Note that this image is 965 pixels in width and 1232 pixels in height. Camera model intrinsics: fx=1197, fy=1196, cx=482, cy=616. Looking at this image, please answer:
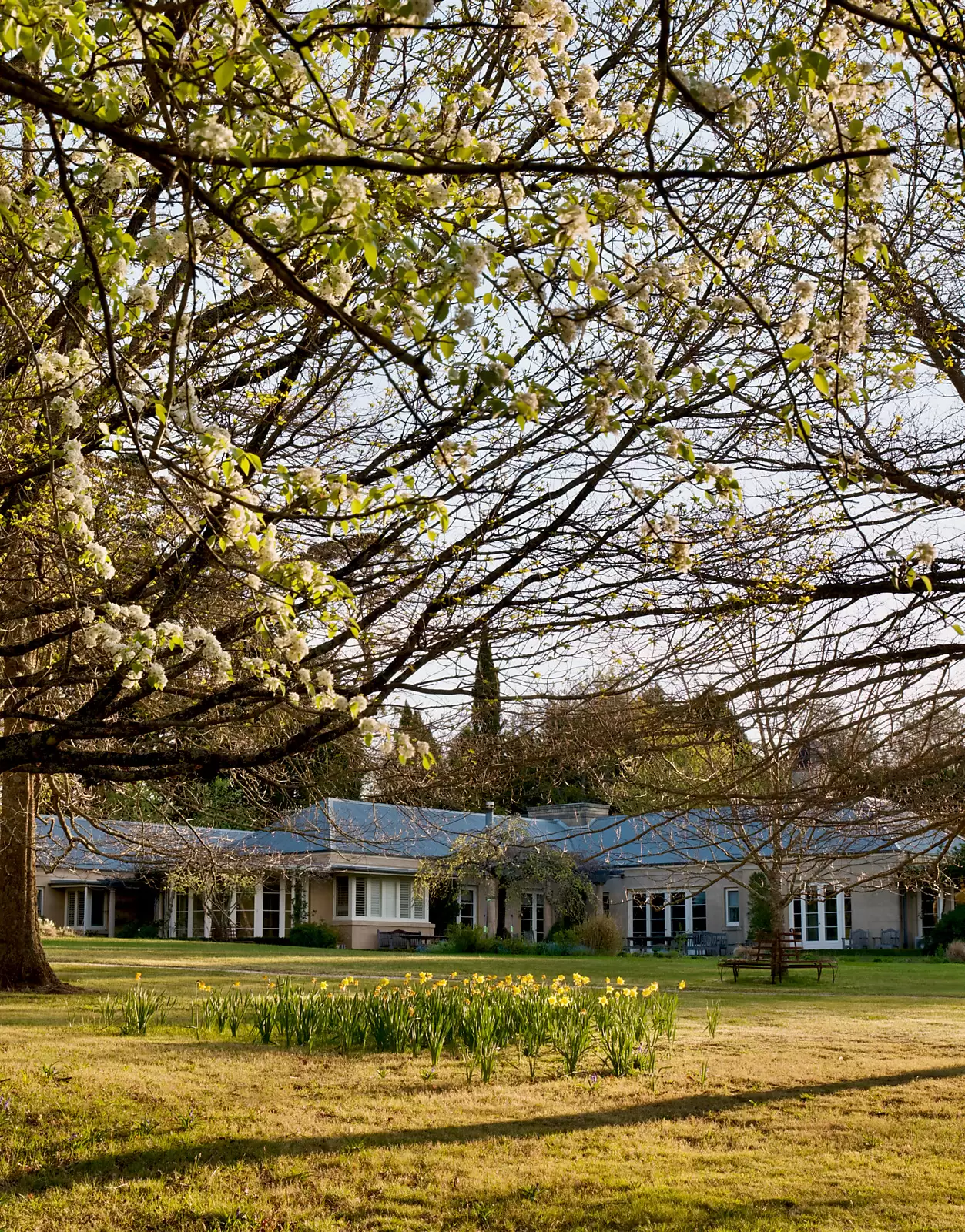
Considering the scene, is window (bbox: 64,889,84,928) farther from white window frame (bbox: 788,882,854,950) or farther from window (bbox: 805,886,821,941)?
window (bbox: 805,886,821,941)

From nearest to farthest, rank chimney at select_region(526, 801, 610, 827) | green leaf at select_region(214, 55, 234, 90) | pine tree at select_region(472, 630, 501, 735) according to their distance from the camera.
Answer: green leaf at select_region(214, 55, 234, 90)
pine tree at select_region(472, 630, 501, 735)
chimney at select_region(526, 801, 610, 827)

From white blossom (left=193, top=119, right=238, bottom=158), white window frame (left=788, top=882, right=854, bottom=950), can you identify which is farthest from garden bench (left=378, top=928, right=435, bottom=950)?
white blossom (left=193, top=119, right=238, bottom=158)

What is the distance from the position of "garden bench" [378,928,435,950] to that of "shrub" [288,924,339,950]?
1.40m

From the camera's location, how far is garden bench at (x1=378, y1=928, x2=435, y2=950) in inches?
1361

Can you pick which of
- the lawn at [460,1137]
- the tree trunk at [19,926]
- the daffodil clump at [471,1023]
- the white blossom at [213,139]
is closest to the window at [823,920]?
the lawn at [460,1137]

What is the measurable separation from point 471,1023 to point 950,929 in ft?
85.5

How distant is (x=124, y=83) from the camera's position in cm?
421

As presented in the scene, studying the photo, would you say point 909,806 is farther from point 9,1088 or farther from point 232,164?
point 9,1088

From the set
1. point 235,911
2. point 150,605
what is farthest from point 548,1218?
point 235,911

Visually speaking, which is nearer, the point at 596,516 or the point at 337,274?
the point at 337,274

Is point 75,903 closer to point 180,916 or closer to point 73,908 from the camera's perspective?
point 73,908

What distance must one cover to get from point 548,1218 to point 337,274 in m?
5.06

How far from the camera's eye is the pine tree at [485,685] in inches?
263

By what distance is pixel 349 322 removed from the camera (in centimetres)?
295
